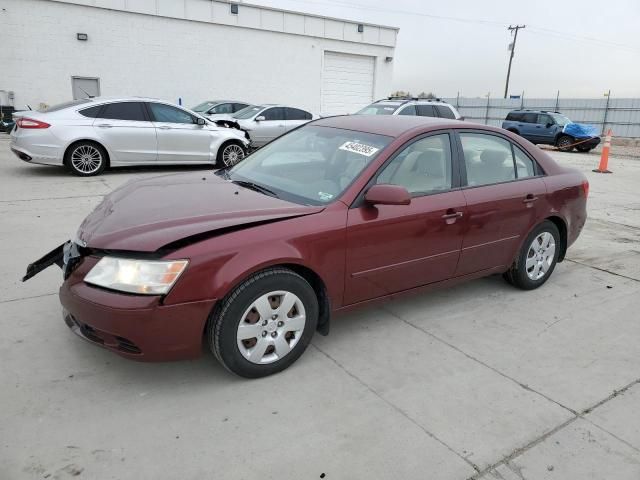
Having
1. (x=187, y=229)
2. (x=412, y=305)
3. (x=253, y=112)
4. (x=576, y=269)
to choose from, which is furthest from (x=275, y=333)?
(x=253, y=112)

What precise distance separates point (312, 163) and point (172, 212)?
1.22 metres

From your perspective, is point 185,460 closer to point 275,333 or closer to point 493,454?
point 275,333

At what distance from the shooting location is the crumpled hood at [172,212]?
278 centimetres

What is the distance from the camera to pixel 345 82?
24.5m

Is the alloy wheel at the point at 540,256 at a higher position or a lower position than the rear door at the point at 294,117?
lower

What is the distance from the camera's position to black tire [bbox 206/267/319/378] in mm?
2820

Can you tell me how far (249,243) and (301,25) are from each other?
858 inches

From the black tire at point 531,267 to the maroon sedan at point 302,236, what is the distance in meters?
0.01

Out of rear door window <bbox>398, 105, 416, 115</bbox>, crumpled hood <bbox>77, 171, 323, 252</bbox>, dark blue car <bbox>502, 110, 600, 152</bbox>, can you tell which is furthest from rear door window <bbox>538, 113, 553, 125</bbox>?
crumpled hood <bbox>77, 171, 323, 252</bbox>

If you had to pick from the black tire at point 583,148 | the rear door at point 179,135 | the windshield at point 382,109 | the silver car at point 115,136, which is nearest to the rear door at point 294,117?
the windshield at point 382,109

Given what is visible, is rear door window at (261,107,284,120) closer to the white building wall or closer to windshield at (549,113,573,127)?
the white building wall

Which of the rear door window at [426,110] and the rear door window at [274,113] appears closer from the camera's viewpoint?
the rear door window at [426,110]

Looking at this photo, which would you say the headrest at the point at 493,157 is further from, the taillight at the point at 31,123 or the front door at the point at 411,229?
the taillight at the point at 31,123

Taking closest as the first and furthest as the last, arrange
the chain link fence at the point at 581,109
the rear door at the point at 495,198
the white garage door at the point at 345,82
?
the rear door at the point at 495,198, the white garage door at the point at 345,82, the chain link fence at the point at 581,109
